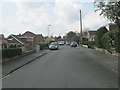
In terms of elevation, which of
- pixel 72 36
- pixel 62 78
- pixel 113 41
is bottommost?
pixel 62 78

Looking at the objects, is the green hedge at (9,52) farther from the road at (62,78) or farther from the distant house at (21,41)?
the distant house at (21,41)

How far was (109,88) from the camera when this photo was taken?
1162 cm

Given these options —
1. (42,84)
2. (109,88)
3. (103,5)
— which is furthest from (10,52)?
(109,88)

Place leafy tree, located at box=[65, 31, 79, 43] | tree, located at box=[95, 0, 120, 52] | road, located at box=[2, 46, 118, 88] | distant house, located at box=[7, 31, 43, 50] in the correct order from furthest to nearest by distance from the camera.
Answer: leafy tree, located at box=[65, 31, 79, 43], distant house, located at box=[7, 31, 43, 50], tree, located at box=[95, 0, 120, 52], road, located at box=[2, 46, 118, 88]

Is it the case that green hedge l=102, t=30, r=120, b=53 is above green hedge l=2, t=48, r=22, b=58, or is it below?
above

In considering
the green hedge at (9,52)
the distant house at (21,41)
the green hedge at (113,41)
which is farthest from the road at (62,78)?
the distant house at (21,41)

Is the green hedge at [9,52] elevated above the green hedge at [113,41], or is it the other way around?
the green hedge at [113,41]

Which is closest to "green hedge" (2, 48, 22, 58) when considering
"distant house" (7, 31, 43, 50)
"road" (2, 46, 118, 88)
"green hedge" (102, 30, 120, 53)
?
"road" (2, 46, 118, 88)

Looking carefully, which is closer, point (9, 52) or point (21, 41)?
point (9, 52)

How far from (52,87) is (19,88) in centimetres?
123

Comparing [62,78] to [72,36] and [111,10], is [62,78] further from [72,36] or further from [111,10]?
[72,36]

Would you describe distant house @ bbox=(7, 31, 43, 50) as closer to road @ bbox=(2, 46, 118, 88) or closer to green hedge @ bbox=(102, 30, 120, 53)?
green hedge @ bbox=(102, 30, 120, 53)

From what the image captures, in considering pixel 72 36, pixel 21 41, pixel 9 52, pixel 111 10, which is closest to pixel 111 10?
pixel 111 10

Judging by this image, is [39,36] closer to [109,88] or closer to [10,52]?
[10,52]
